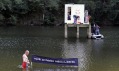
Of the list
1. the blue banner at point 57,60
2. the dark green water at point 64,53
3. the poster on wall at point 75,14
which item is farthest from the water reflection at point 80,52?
the poster on wall at point 75,14

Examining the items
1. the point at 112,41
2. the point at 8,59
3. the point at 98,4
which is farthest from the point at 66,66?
the point at 98,4

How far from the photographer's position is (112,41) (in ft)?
167

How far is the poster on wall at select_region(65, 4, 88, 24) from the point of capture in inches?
2158

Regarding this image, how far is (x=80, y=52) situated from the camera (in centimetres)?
3966

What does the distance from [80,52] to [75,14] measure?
16.6m

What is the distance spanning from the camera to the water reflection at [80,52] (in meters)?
32.8

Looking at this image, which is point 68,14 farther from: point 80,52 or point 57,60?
point 57,60

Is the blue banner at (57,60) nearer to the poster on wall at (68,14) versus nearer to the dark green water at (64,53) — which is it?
the dark green water at (64,53)

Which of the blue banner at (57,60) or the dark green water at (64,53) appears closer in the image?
the blue banner at (57,60)

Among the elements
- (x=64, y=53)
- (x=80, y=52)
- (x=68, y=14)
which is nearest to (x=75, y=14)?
(x=68, y=14)

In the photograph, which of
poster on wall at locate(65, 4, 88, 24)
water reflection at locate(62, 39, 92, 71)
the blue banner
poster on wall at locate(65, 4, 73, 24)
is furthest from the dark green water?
poster on wall at locate(65, 4, 73, 24)

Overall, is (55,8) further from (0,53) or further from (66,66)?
(66,66)

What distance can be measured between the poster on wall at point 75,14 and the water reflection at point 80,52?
26.5 ft

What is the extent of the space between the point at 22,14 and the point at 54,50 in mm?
46262
